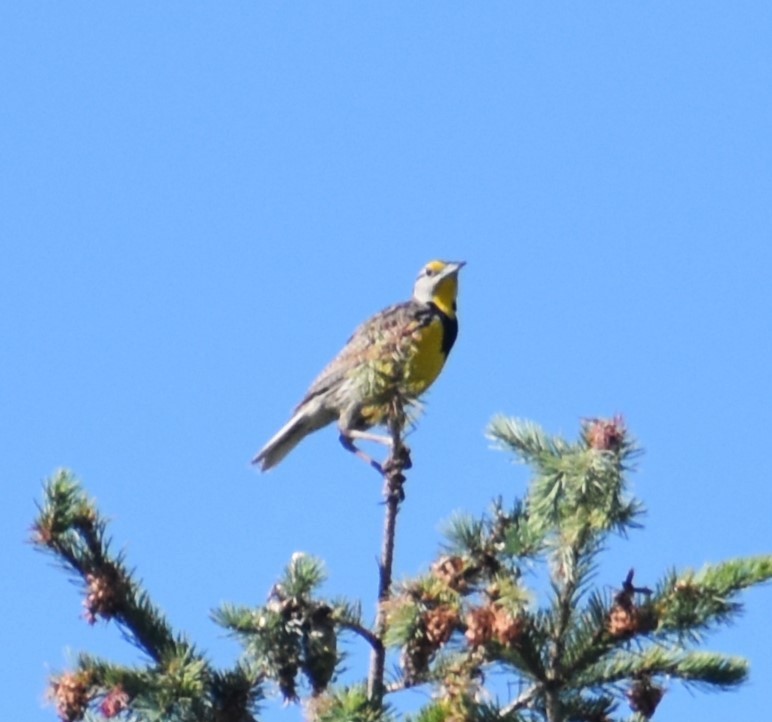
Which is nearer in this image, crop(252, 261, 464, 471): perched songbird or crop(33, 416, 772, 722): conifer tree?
crop(33, 416, 772, 722): conifer tree

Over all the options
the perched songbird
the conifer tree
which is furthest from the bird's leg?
the conifer tree

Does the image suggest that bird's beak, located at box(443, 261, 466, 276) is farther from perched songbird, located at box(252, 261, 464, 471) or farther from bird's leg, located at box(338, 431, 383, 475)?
bird's leg, located at box(338, 431, 383, 475)

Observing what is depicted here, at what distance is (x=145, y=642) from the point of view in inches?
156

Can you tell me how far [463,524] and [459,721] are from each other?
2.06 feet

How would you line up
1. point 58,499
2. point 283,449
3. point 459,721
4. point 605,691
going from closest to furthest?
point 459,721
point 605,691
point 58,499
point 283,449

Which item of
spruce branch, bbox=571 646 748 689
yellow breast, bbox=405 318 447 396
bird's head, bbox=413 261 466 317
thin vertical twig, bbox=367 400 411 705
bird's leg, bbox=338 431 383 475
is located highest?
bird's head, bbox=413 261 466 317

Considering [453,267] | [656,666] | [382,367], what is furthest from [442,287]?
[656,666]

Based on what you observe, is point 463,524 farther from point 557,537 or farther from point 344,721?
point 344,721

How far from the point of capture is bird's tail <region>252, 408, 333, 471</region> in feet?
30.7

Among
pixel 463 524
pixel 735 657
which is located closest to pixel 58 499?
pixel 463 524

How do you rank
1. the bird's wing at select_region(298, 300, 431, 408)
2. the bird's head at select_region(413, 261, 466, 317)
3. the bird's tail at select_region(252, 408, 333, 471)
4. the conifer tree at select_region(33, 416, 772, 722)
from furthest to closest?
the bird's head at select_region(413, 261, 466, 317) < the bird's tail at select_region(252, 408, 333, 471) < the bird's wing at select_region(298, 300, 431, 408) < the conifer tree at select_region(33, 416, 772, 722)

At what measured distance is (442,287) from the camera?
34.3 feet

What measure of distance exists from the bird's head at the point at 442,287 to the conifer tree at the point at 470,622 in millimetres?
6341

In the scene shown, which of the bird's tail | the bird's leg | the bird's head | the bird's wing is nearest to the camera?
the bird's leg
